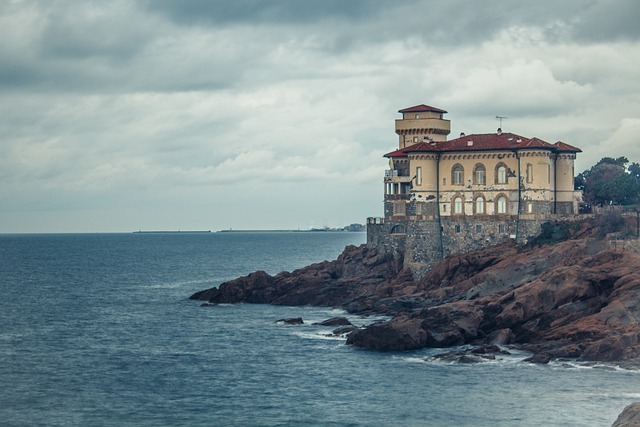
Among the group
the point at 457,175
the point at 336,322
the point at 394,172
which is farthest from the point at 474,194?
the point at 336,322

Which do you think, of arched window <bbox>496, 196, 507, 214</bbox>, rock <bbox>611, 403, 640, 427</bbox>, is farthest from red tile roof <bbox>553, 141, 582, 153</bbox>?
rock <bbox>611, 403, 640, 427</bbox>

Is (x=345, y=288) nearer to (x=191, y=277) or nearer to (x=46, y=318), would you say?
(x=46, y=318)

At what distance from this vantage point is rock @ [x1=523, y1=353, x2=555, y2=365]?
65.2m

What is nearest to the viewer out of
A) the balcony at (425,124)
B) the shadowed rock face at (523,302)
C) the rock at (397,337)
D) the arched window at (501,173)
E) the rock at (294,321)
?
the shadowed rock face at (523,302)

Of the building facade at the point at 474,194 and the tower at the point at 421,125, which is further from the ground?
the tower at the point at 421,125

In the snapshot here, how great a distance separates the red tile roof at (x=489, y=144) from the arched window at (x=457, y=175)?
1999mm

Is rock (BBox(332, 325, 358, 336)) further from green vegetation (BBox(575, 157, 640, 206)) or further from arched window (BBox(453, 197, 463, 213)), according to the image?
green vegetation (BBox(575, 157, 640, 206))

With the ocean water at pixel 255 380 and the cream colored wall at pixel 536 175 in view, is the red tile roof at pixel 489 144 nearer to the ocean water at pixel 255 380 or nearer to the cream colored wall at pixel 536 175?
the cream colored wall at pixel 536 175

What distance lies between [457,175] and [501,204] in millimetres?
5537

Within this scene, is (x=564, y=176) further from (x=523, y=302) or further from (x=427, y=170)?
(x=523, y=302)

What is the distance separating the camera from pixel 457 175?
103438mm

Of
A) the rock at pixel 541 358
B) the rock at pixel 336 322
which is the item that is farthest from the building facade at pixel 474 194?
the rock at pixel 541 358

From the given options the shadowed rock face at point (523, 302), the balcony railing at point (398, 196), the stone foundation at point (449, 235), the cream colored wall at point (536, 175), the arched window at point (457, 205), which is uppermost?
the cream colored wall at point (536, 175)

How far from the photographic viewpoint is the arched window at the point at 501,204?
10119 centimetres
